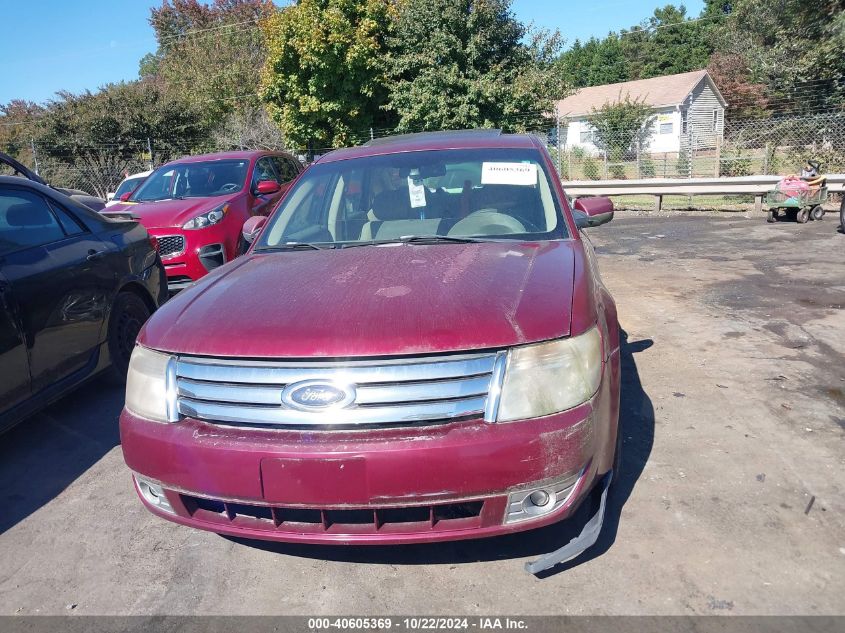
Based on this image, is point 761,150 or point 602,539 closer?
point 602,539

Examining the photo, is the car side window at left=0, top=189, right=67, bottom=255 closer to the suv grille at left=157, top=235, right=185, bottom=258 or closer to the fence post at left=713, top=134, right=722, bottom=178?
the suv grille at left=157, top=235, right=185, bottom=258

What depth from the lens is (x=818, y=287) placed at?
7.10m

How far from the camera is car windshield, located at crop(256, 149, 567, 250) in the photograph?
3533mm

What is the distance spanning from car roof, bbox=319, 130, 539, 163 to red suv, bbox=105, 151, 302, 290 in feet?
11.2

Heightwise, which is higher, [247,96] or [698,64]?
[698,64]

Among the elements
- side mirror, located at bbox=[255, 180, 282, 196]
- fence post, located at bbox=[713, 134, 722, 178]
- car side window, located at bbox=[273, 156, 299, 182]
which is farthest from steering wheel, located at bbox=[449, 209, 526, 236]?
fence post, located at bbox=[713, 134, 722, 178]

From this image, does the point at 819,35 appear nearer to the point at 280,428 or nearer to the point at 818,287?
the point at 818,287

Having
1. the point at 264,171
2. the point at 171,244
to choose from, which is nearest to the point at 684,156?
the point at 264,171

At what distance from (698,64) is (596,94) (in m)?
21.1

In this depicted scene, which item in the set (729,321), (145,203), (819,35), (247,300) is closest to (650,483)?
(247,300)

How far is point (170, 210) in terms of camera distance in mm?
7508

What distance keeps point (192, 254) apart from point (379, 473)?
5.71 meters

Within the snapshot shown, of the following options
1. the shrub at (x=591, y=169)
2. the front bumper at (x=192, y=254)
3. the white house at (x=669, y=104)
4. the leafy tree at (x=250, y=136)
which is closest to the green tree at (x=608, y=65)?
the white house at (x=669, y=104)

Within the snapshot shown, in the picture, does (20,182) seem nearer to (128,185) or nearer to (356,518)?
(356,518)
